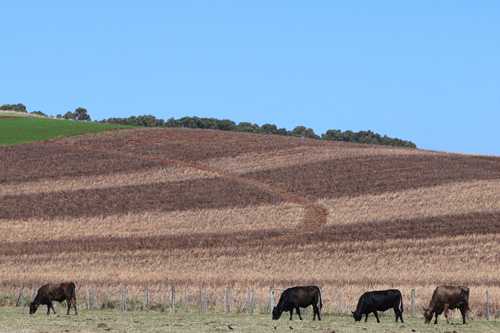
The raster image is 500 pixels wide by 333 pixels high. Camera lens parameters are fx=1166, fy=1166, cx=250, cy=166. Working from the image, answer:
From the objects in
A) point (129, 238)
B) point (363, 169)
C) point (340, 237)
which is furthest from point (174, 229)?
point (363, 169)

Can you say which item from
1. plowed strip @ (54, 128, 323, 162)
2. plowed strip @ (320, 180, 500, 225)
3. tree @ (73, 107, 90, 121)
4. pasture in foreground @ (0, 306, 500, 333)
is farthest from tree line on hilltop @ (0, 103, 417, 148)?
pasture in foreground @ (0, 306, 500, 333)

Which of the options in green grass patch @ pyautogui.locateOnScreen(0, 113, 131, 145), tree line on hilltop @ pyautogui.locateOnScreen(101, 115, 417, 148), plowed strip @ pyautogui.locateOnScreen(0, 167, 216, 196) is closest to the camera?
plowed strip @ pyautogui.locateOnScreen(0, 167, 216, 196)

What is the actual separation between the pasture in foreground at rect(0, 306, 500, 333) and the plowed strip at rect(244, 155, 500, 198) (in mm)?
42939

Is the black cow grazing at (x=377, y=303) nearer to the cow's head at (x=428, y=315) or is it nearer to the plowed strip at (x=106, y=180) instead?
the cow's head at (x=428, y=315)

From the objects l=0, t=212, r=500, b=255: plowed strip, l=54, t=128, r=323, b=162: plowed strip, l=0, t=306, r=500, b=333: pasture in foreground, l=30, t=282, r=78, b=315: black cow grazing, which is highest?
l=54, t=128, r=323, b=162: plowed strip

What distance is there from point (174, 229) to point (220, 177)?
63.8 ft

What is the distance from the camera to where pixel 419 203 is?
71.4 meters

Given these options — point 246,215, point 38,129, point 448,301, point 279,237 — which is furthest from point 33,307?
point 38,129

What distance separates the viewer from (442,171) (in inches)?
3285

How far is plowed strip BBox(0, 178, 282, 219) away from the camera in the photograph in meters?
73.2

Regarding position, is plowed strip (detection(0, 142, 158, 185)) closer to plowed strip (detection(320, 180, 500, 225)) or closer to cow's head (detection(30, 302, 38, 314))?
plowed strip (detection(320, 180, 500, 225))

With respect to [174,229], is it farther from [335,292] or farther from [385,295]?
[385,295]

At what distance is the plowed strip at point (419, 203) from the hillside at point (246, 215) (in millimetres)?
125

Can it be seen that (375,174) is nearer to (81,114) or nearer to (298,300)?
(298,300)
